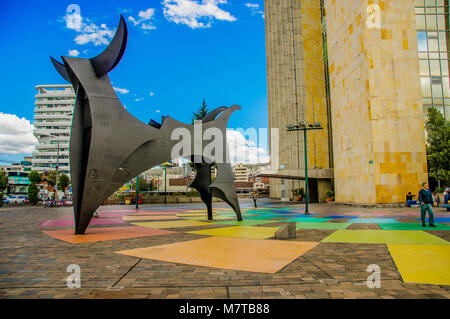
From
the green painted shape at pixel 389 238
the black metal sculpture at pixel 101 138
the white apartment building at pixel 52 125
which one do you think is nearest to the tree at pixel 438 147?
the green painted shape at pixel 389 238

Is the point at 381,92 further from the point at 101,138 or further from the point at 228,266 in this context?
the point at 228,266

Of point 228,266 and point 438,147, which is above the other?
point 438,147

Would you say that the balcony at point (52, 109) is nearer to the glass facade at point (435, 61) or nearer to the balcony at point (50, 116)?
the balcony at point (50, 116)

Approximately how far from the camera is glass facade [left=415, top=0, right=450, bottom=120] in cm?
2983

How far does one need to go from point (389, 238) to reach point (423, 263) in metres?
3.15

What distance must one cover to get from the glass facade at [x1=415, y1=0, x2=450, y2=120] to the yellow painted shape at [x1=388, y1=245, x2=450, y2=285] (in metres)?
29.0

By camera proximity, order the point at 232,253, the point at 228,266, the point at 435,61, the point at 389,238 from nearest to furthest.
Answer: the point at 228,266 < the point at 232,253 < the point at 389,238 < the point at 435,61

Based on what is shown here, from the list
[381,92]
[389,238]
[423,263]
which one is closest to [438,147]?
[381,92]

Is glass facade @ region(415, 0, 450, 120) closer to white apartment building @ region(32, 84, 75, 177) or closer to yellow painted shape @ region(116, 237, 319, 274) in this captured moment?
yellow painted shape @ region(116, 237, 319, 274)

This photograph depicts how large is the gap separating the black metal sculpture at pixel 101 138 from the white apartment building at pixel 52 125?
111334 millimetres

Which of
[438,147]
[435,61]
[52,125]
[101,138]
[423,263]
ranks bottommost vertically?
[423,263]

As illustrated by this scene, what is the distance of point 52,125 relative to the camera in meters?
114

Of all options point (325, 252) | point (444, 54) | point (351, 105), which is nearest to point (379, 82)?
point (351, 105)
